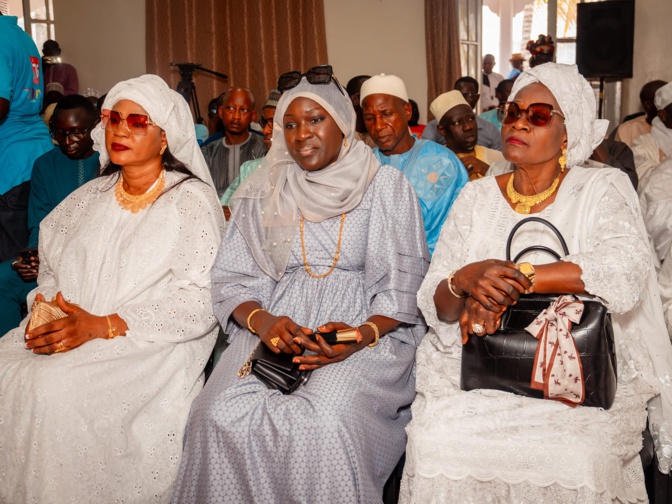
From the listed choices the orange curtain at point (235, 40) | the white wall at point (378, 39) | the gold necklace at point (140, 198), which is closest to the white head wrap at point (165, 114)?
the gold necklace at point (140, 198)

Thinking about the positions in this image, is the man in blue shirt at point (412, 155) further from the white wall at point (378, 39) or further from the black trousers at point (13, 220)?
the white wall at point (378, 39)

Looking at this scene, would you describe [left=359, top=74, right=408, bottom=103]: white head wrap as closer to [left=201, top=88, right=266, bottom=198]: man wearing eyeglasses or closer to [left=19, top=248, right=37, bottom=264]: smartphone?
[left=201, top=88, right=266, bottom=198]: man wearing eyeglasses

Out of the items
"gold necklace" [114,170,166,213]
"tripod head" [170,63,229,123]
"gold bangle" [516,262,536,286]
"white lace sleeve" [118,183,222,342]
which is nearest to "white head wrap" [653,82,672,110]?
"gold bangle" [516,262,536,286]

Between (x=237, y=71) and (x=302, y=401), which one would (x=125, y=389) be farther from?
(x=237, y=71)

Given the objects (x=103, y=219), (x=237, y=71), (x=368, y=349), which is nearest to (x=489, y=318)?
(x=368, y=349)

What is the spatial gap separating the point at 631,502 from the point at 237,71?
8.91 m

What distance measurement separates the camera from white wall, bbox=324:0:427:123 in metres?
10.6

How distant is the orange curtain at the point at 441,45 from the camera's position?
36.3ft

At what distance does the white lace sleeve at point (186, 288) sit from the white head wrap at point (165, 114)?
0.22 meters

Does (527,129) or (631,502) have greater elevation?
(527,129)

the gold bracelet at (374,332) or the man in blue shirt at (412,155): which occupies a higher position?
the man in blue shirt at (412,155)

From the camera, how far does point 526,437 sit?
233 centimetres

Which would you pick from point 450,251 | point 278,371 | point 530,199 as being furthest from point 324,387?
point 530,199

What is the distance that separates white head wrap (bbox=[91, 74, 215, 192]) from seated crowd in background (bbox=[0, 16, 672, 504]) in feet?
0.04
